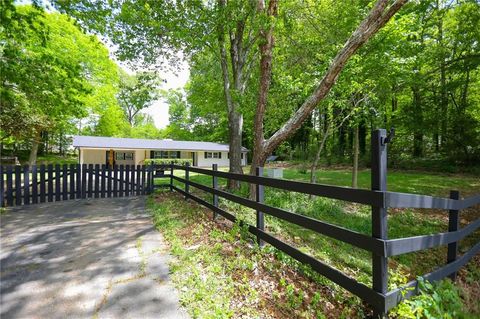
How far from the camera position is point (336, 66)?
5.18 meters

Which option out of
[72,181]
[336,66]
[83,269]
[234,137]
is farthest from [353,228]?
[72,181]

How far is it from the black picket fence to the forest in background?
211 centimetres

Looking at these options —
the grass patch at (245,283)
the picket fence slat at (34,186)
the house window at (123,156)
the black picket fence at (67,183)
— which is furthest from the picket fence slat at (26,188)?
the house window at (123,156)

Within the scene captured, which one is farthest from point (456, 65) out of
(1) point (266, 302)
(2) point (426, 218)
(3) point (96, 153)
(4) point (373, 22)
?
(3) point (96, 153)

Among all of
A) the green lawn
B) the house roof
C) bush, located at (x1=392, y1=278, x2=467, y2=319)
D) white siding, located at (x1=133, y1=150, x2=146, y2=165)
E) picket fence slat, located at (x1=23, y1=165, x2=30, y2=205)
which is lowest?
the green lawn

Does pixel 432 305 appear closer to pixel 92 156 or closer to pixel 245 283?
pixel 245 283

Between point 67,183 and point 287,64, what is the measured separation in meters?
9.63

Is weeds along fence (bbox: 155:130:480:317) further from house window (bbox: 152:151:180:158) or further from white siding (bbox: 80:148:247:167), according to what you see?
house window (bbox: 152:151:180:158)

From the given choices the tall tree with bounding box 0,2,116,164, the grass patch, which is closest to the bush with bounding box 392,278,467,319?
the grass patch

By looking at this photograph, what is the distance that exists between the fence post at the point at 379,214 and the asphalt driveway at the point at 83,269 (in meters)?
1.83

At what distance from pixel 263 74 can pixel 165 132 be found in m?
41.0

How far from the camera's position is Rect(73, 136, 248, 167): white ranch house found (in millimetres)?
24922

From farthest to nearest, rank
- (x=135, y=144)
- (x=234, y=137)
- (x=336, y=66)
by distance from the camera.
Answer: (x=135, y=144) → (x=234, y=137) → (x=336, y=66)

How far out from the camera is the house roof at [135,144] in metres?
24.2
